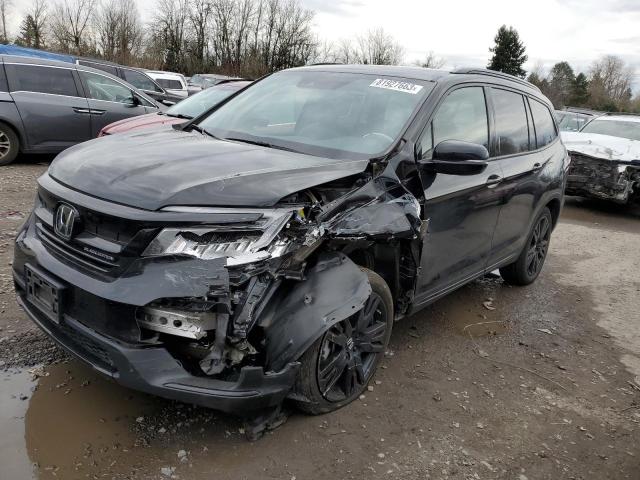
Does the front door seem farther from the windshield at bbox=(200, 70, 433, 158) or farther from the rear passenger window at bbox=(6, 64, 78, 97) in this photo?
the rear passenger window at bbox=(6, 64, 78, 97)

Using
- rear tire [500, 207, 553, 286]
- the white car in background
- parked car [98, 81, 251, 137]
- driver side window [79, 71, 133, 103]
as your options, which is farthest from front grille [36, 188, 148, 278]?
the white car in background

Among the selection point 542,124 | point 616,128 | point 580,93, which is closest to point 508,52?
point 580,93

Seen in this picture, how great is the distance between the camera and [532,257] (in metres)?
5.38

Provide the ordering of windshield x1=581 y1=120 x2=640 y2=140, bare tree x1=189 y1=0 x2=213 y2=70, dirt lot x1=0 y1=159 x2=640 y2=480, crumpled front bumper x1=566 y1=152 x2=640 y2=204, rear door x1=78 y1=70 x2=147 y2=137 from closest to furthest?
dirt lot x1=0 y1=159 x2=640 y2=480
crumpled front bumper x1=566 y1=152 x2=640 y2=204
rear door x1=78 y1=70 x2=147 y2=137
windshield x1=581 y1=120 x2=640 y2=140
bare tree x1=189 y1=0 x2=213 y2=70

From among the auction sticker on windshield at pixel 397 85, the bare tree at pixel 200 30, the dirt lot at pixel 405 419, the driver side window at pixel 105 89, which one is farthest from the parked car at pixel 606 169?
the bare tree at pixel 200 30

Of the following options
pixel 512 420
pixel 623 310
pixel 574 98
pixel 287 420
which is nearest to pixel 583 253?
pixel 623 310

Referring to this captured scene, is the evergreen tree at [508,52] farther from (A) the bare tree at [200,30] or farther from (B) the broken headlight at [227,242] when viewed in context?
(B) the broken headlight at [227,242]

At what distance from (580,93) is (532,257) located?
68.1m

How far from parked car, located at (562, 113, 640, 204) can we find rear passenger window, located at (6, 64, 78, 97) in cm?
889

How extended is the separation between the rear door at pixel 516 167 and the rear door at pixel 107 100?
735 centimetres

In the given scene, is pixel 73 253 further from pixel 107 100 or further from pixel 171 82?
pixel 171 82

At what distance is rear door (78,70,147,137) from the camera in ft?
31.1

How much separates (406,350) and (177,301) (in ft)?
6.67

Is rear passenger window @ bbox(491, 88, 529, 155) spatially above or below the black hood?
above
